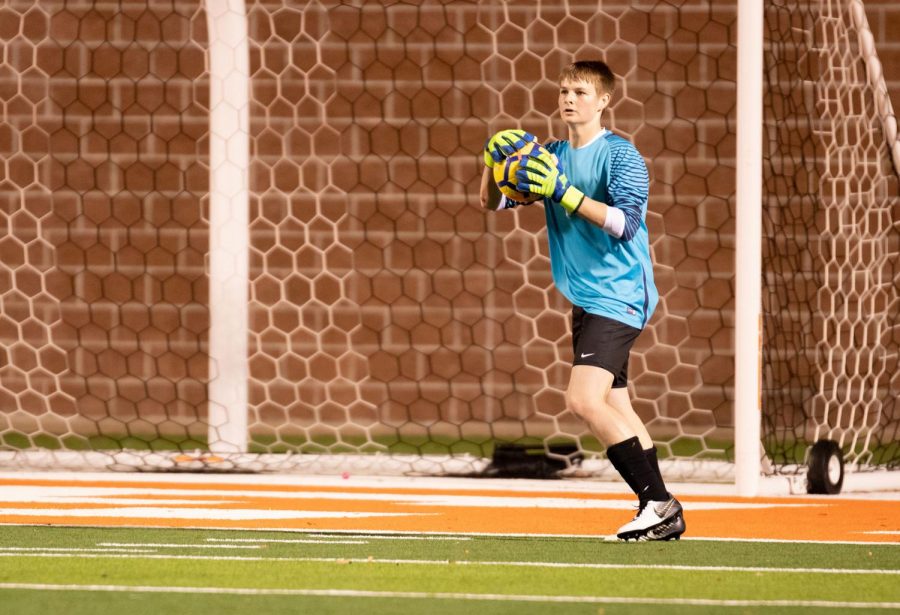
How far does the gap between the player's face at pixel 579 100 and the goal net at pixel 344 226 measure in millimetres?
2839

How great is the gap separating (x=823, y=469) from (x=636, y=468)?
4.99 ft

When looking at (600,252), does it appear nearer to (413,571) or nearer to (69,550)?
(413,571)

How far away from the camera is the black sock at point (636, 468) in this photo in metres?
4.52

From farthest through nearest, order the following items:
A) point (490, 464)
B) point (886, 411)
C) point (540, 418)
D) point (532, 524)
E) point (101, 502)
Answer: point (540, 418), point (886, 411), point (490, 464), point (101, 502), point (532, 524)

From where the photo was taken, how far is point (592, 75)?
4586mm

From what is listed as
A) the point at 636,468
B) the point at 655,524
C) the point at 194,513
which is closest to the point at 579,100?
the point at 636,468

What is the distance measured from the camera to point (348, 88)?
307 inches

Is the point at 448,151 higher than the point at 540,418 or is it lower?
higher

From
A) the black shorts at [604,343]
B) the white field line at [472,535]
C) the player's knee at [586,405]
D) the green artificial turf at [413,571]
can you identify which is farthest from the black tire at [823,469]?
the player's knee at [586,405]

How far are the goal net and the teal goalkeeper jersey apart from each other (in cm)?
277

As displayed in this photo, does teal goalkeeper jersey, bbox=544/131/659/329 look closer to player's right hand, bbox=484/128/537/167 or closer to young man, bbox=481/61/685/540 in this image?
young man, bbox=481/61/685/540

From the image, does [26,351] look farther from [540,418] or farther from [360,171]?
[540,418]

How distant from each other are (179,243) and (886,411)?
3568mm

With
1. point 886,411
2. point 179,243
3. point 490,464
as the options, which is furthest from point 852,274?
point 179,243
